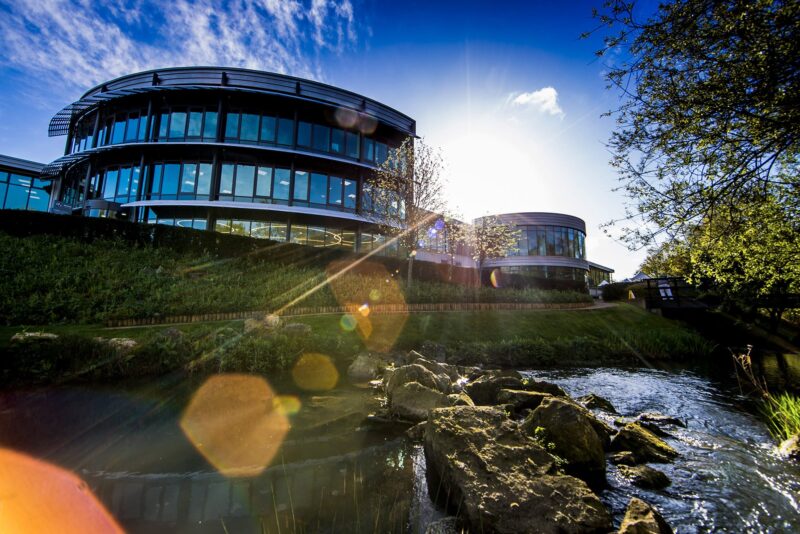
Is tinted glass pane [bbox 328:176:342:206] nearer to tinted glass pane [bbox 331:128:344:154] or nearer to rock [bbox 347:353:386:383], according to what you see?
tinted glass pane [bbox 331:128:344:154]

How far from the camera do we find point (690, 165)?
6469mm

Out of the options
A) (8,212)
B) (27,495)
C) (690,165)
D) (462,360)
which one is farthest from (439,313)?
(8,212)

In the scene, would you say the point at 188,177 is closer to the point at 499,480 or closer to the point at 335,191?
the point at 335,191

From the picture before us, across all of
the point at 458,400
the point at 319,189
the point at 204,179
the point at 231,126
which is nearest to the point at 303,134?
the point at 319,189

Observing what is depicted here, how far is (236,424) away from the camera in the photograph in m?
6.19

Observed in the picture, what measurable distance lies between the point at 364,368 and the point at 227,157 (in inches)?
960

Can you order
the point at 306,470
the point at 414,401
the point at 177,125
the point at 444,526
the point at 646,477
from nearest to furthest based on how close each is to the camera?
1. the point at 444,526
2. the point at 646,477
3. the point at 306,470
4. the point at 414,401
5. the point at 177,125

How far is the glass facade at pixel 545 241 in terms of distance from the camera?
4662cm

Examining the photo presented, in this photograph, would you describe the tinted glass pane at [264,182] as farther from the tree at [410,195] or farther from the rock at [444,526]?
the rock at [444,526]

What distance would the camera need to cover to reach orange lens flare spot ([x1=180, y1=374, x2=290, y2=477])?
16.1 feet

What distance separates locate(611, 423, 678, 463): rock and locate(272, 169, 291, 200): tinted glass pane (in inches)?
1058

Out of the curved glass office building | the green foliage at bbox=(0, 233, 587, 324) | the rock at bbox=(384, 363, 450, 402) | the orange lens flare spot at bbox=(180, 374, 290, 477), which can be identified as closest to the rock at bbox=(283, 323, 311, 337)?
the orange lens flare spot at bbox=(180, 374, 290, 477)

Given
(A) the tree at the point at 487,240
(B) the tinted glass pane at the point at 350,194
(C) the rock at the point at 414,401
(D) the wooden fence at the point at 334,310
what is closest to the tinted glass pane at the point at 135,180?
(B) the tinted glass pane at the point at 350,194

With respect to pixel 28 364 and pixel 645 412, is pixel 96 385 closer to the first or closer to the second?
pixel 28 364
